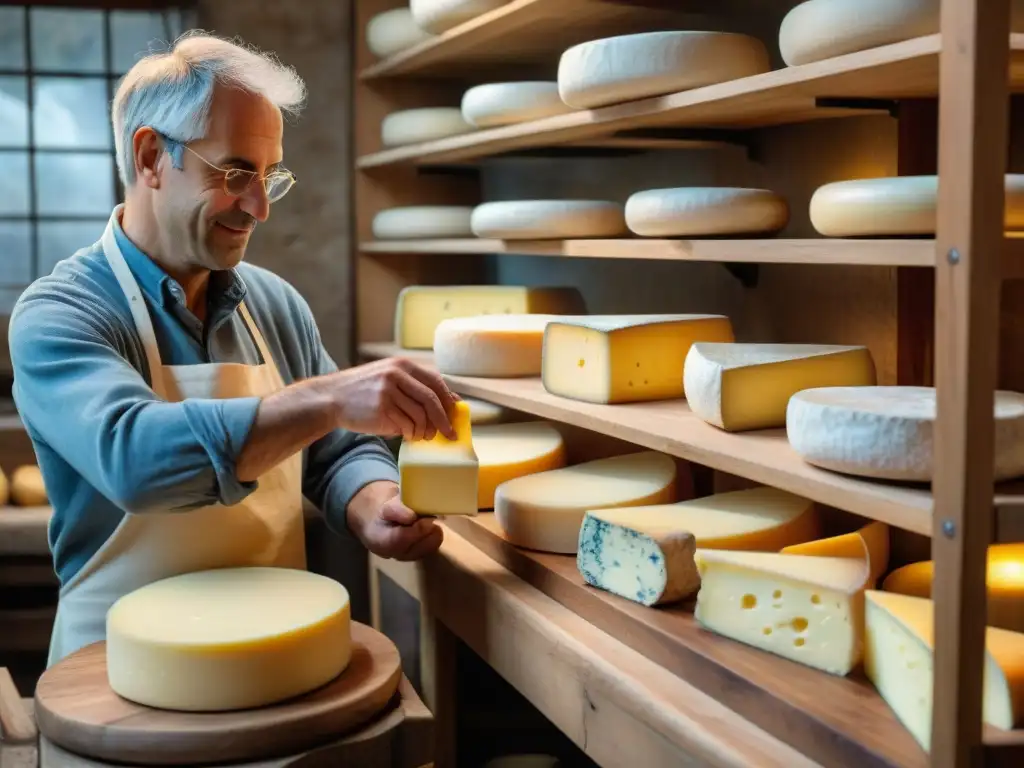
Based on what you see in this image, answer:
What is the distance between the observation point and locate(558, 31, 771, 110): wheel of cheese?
6.40ft

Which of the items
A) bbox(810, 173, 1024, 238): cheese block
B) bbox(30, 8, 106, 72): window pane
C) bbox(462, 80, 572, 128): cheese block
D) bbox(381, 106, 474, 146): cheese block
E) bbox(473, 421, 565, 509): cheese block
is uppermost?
bbox(30, 8, 106, 72): window pane

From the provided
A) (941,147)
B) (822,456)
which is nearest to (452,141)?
(822,456)

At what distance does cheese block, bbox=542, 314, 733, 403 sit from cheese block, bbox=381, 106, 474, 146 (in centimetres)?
110

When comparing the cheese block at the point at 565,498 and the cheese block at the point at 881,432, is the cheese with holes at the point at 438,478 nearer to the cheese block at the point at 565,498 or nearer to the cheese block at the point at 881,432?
the cheese block at the point at 565,498

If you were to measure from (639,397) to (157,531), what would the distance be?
0.88m

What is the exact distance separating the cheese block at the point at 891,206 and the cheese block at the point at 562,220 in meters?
0.85

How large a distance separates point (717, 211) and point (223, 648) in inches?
41.3

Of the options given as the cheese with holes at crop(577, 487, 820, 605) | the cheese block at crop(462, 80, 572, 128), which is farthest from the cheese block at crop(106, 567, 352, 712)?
the cheese block at crop(462, 80, 572, 128)

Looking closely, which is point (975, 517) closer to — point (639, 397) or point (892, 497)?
point (892, 497)

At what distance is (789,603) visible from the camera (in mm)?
1634

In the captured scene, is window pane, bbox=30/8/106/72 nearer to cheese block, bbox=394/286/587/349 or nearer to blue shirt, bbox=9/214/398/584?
cheese block, bbox=394/286/587/349

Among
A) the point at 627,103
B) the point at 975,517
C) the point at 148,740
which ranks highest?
the point at 627,103

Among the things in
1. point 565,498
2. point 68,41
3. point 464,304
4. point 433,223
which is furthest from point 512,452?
point 68,41

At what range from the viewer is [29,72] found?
3986 mm
